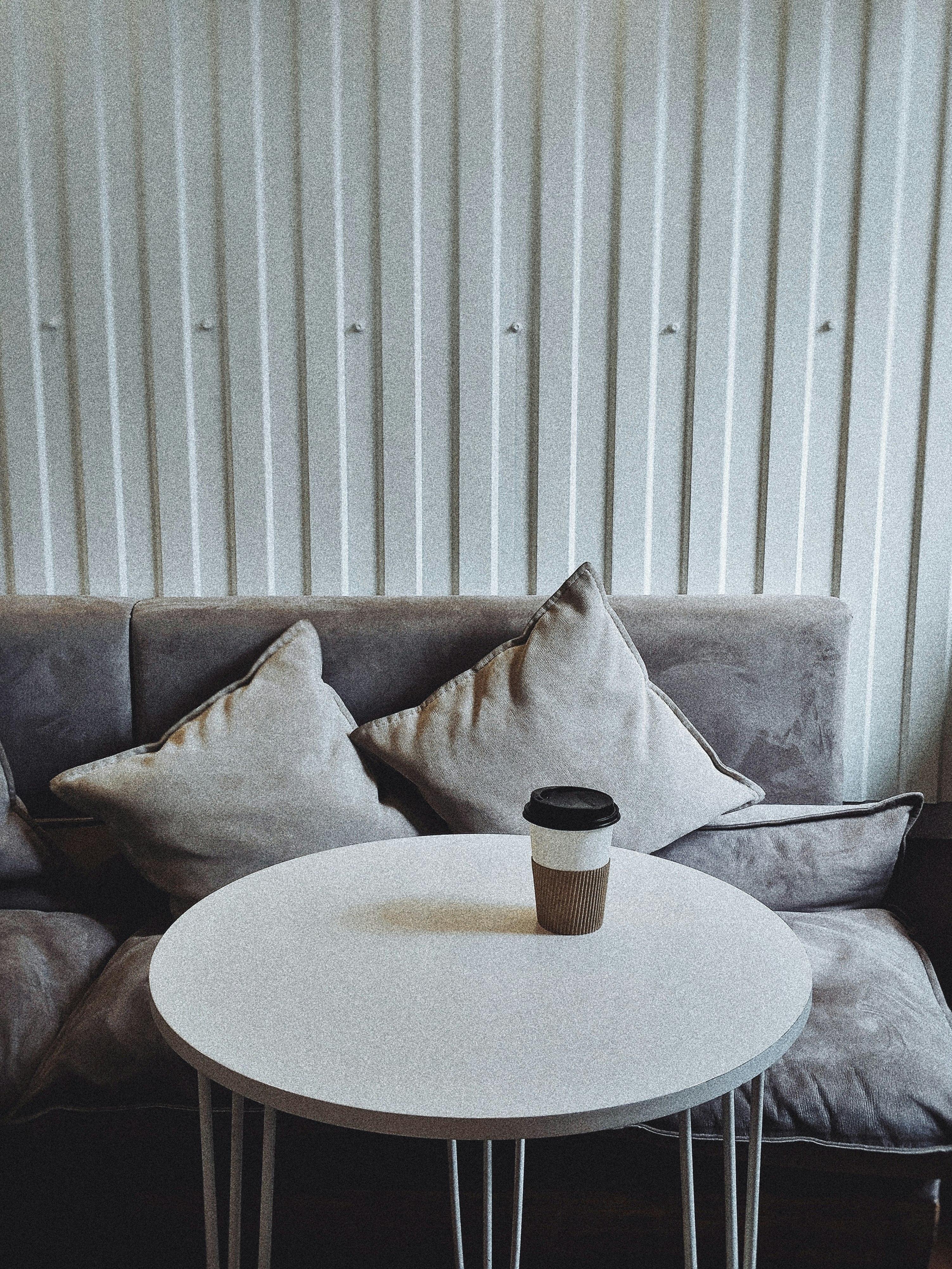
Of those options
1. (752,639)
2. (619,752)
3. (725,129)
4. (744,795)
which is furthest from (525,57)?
(744,795)

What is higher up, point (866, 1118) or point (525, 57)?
point (525, 57)

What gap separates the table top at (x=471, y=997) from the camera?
69 cm

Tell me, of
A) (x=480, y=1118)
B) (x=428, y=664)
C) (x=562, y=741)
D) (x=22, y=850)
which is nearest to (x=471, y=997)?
(x=480, y=1118)

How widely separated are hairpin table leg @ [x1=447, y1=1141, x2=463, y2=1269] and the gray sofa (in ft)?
0.21

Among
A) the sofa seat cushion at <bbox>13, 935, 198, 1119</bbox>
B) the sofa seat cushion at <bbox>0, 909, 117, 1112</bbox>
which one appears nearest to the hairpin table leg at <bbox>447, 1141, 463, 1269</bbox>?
the sofa seat cushion at <bbox>13, 935, 198, 1119</bbox>

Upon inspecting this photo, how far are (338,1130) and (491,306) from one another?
1521 mm

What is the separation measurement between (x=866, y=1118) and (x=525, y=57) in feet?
6.29

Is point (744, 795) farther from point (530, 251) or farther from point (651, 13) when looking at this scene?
point (651, 13)

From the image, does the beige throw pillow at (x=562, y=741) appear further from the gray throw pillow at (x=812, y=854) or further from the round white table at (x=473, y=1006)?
the round white table at (x=473, y=1006)

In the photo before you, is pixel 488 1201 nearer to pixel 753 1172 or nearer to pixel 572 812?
pixel 753 1172

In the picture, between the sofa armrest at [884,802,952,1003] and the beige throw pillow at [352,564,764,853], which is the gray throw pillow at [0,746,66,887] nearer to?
the beige throw pillow at [352,564,764,853]

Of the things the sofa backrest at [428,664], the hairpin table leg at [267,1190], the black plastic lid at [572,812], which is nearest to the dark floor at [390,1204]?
the hairpin table leg at [267,1190]

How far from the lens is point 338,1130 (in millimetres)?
1131

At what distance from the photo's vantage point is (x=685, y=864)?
1554mm
